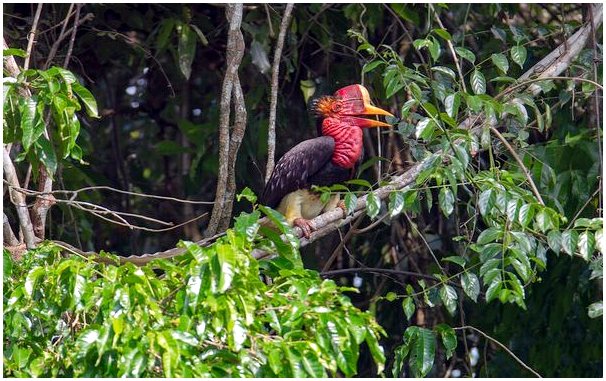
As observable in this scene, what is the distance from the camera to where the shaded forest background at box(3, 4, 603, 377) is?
498 cm

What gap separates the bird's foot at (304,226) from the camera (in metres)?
4.45

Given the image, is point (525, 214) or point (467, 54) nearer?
point (525, 214)

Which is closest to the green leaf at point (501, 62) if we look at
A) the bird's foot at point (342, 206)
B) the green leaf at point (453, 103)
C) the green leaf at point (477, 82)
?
the green leaf at point (477, 82)

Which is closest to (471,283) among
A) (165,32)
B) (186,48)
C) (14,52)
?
(14,52)

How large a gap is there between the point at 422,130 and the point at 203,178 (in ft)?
8.67

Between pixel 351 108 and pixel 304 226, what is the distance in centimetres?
52

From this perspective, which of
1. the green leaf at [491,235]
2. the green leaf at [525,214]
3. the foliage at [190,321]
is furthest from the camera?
the green leaf at [491,235]

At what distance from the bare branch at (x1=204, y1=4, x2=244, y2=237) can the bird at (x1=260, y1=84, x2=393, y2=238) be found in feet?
1.48

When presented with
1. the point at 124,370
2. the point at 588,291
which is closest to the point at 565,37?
the point at 588,291

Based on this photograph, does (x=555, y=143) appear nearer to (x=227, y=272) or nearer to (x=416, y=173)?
(x=416, y=173)

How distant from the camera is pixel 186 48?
16.9 ft

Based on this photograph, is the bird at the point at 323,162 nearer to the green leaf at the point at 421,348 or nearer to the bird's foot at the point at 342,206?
the bird's foot at the point at 342,206

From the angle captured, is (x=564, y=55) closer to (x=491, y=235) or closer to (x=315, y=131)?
(x=491, y=235)

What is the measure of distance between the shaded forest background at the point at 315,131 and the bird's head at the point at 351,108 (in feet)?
0.31
